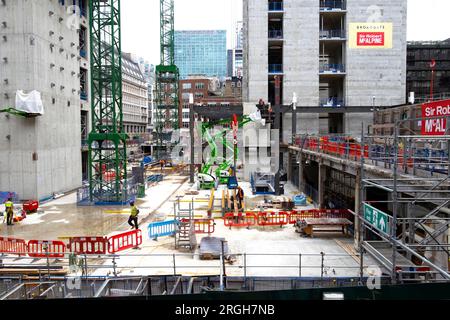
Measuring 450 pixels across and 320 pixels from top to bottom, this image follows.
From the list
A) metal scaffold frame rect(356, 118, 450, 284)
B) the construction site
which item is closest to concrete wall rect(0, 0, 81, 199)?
the construction site

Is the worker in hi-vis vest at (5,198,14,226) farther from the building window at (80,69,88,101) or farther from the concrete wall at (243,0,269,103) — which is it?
the concrete wall at (243,0,269,103)

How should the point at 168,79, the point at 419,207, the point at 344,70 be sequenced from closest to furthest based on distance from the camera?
the point at 419,207, the point at 344,70, the point at 168,79

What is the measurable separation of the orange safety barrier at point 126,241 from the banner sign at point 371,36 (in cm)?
3501

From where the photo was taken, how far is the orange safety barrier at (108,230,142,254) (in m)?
17.5

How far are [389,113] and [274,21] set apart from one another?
17.3 m

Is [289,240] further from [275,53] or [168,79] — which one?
[168,79]

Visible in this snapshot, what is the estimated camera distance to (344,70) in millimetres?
44719

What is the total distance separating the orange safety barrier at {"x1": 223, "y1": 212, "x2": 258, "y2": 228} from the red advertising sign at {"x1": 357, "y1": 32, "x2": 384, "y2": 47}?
97.0 ft

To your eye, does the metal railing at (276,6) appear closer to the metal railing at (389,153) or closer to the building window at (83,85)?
the metal railing at (389,153)

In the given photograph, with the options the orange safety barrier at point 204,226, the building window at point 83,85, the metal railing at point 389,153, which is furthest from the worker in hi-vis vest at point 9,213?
the building window at point 83,85

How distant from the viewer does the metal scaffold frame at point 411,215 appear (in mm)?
8625

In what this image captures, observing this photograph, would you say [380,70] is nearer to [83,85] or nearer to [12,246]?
[83,85]

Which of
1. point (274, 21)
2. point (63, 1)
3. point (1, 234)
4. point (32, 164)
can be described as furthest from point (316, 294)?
point (274, 21)

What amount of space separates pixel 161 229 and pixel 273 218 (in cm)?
646
